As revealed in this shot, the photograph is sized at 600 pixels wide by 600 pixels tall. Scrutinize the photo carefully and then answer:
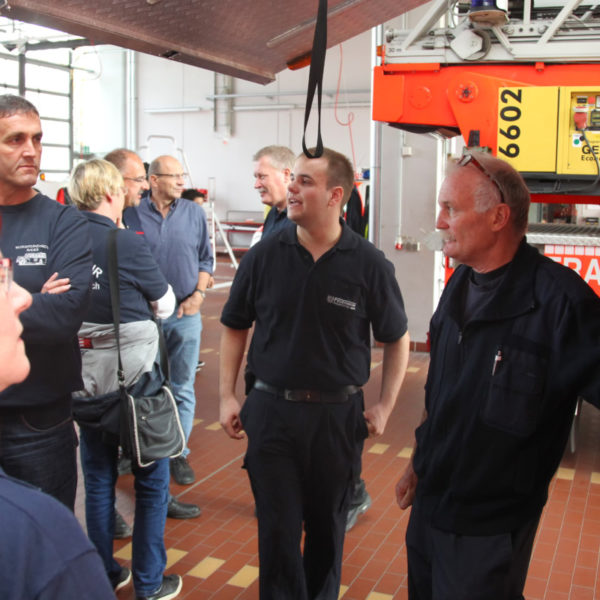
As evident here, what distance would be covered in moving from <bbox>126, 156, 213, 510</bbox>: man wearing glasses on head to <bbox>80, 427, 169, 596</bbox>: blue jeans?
1450mm

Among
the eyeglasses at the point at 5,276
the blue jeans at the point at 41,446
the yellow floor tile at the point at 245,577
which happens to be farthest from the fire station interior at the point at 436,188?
the blue jeans at the point at 41,446

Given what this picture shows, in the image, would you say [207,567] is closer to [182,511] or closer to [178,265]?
[182,511]

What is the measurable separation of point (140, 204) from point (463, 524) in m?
3.57

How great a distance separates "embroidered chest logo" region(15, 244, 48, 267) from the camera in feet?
8.07

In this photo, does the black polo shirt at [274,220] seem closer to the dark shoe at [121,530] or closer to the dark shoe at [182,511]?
the dark shoe at [182,511]

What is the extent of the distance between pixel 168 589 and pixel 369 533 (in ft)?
4.04

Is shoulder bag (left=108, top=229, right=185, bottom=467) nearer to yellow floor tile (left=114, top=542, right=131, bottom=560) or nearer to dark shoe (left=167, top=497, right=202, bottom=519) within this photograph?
yellow floor tile (left=114, top=542, right=131, bottom=560)

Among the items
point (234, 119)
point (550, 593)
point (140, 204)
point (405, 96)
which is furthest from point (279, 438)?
point (234, 119)

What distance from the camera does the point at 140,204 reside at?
503 centimetres

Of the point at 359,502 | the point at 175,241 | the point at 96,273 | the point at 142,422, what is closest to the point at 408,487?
the point at 142,422

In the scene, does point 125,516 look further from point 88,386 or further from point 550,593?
point 550,593

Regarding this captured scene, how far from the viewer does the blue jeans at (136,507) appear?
3.28 metres

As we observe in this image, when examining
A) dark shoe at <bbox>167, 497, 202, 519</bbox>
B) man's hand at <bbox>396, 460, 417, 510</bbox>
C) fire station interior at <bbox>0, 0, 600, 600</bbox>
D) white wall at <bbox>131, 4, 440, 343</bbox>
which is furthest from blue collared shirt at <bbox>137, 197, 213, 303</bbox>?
white wall at <bbox>131, 4, 440, 343</bbox>

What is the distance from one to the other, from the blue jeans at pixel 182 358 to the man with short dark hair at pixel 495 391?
2753mm
